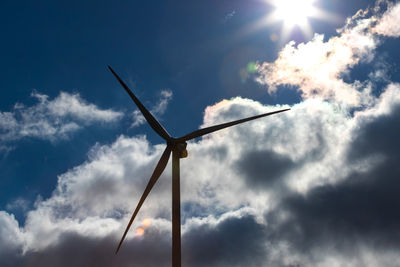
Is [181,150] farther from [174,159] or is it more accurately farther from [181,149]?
[174,159]

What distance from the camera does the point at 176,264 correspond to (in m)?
32.4

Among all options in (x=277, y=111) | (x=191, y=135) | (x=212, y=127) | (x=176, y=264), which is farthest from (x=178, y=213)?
(x=277, y=111)

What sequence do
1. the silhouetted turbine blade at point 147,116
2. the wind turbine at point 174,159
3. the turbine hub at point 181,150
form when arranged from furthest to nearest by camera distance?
the silhouetted turbine blade at point 147,116 → the turbine hub at point 181,150 → the wind turbine at point 174,159

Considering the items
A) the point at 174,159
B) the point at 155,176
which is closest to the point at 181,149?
the point at 174,159

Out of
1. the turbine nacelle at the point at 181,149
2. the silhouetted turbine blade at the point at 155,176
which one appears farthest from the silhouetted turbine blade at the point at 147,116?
the turbine nacelle at the point at 181,149

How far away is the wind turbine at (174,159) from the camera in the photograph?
3284 cm

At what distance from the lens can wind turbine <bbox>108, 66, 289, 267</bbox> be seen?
32.8 m

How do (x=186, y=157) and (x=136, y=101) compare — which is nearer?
(x=186, y=157)

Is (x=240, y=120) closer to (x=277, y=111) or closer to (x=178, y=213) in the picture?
(x=277, y=111)

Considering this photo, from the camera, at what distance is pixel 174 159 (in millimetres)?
39625

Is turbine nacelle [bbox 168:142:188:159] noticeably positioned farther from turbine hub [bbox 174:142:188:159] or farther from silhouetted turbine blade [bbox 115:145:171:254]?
silhouetted turbine blade [bbox 115:145:171:254]

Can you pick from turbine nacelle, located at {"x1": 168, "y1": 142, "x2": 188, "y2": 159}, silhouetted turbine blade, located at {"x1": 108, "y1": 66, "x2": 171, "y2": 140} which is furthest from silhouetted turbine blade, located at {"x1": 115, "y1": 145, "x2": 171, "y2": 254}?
silhouetted turbine blade, located at {"x1": 108, "y1": 66, "x2": 171, "y2": 140}

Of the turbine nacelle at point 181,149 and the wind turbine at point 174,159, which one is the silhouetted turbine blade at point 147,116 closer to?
the wind turbine at point 174,159

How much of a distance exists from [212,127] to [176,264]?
19.5m
